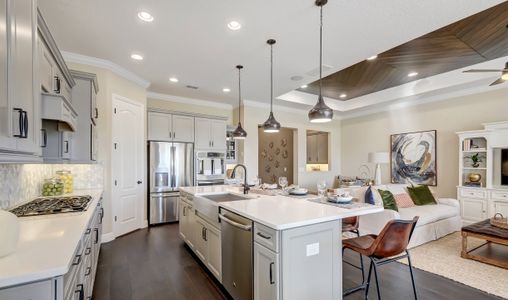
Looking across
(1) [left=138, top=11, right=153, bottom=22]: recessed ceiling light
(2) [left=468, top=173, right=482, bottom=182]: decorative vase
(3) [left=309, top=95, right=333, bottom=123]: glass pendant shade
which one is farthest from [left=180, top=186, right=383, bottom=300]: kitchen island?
(2) [left=468, top=173, right=482, bottom=182]: decorative vase

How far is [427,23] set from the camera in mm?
2645

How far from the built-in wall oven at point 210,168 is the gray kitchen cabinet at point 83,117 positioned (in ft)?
8.52

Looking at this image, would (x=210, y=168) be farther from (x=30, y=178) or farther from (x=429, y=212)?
(x=429, y=212)

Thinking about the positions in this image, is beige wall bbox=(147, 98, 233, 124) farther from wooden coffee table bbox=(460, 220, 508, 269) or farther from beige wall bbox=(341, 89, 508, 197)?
wooden coffee table bbox=(460, 220, 508, 269)

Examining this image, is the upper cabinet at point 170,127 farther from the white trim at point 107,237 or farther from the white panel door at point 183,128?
the white trim at point 107,237

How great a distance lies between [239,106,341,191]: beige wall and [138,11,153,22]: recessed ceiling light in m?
3.71

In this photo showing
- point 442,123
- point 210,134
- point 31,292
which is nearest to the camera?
point 31,292

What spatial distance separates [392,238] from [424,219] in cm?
237

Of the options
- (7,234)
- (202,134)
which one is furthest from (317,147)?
(7,234)

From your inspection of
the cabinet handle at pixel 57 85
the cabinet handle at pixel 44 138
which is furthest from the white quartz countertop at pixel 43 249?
the cabinet handle at pixel 57 85

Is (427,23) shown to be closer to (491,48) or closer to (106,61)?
(491,48)

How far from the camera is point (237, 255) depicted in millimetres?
2092

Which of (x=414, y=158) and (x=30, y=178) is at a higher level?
(x=414, y=158)

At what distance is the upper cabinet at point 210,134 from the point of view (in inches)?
218
